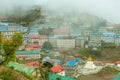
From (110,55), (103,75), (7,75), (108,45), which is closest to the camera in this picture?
(7,75)

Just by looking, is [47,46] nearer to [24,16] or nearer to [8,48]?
[24,16]

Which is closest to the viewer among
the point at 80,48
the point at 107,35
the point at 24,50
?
the point at 24,50

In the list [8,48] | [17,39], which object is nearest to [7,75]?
[8,48]

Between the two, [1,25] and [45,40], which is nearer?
[45,40]

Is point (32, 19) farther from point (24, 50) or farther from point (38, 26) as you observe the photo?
point (24, 50)

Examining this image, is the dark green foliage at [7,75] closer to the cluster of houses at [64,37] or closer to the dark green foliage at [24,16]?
the cluster of houses at [64,37]

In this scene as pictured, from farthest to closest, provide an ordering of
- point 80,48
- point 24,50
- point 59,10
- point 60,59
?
1. point 59,10
2. point 80,48
3. point 24,50
4. point 60,59

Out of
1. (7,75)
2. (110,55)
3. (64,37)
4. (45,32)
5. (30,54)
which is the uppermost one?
(7,75)

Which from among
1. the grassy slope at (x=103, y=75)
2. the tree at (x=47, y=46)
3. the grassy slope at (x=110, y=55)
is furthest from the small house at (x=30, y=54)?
the grassy slope at (x=103, y=75)

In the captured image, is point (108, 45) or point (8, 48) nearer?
point (8, 48)

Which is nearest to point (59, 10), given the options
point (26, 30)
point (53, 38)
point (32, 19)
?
point (32, 19)

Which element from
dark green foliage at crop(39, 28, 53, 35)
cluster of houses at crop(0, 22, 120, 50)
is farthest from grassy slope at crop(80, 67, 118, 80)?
dark green foliage at crop(39, 28, 53, 35)
